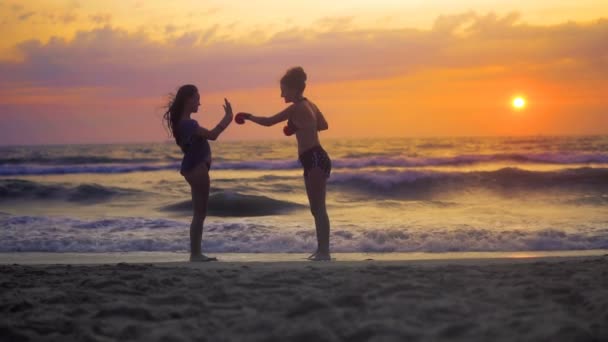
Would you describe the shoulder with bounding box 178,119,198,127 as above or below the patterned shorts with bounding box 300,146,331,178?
above

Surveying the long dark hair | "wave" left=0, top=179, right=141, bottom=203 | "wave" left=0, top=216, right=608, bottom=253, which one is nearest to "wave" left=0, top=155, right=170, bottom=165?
"wave" left=0, top=179, right=141, bottom=203

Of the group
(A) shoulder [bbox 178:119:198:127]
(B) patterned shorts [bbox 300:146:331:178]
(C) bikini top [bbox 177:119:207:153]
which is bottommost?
(B) patterned shorts [bbox 300:146:331:178]

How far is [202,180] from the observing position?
21.3 feet

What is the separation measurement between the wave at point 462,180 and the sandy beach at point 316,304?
12305mm

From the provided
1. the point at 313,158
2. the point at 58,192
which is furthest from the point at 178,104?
the point at 58,192

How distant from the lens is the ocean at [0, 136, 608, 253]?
26.6ft

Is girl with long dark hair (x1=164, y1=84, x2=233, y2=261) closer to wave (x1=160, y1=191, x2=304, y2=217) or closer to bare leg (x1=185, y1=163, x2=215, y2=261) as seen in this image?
bare leg (x1=185, y1=163, x2=215, y2=261)

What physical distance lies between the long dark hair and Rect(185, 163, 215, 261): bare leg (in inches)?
14.8

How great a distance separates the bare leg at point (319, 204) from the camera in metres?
6.57

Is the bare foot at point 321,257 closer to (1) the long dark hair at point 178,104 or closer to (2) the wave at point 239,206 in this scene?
(1) the long dark hair at point 178,104

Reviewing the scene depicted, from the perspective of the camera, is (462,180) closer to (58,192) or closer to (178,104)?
(58,192)

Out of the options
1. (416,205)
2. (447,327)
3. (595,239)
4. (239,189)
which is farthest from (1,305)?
(239,189)

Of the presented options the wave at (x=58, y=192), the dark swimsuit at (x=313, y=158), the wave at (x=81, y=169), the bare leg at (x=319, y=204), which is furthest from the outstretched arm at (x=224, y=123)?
the wave at (x=81, y=169)

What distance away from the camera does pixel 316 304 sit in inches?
151
